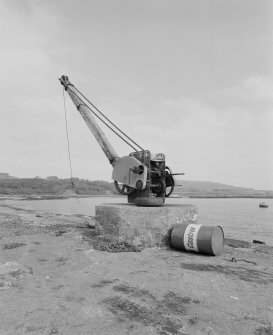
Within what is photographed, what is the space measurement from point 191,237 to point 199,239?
0.20 metres

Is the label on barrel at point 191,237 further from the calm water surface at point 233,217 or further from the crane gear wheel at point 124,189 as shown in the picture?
the calm water surface at point 233,217

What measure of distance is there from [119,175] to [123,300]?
5168 mm

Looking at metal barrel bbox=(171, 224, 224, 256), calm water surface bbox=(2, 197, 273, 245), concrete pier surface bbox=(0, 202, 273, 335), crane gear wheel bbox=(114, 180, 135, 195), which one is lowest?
calm water surface bbox=(2, 197, 273, 245)

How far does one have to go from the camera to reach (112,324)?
3.29 m

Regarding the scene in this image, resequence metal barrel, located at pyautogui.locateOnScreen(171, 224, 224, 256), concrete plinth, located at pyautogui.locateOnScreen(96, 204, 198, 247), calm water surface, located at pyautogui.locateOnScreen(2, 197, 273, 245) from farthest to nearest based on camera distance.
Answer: calm water surface, located at pyautogui.locateOnScreen(2, 197, 273, 245) < concrete plinth, located at pyautogui.locateOnScreen(96, 204, 198, 247) < metal barrel, located at pyautogui.locateOnScreen(171, 224, 224, 256)

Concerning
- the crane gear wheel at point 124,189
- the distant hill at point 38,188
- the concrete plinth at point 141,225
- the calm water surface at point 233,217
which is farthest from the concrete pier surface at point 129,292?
the distant hill at point 38,188

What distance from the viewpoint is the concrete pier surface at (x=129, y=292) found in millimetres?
3283

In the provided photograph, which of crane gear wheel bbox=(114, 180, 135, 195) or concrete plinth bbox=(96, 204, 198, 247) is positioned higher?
crane gear wheel bbox=(114, 180, 135, 195)

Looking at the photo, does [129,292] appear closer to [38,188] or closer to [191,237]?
[191,237]

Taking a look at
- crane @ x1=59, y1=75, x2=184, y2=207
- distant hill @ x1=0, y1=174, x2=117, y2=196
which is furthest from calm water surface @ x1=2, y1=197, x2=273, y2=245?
distant hill @ x1=0, y1=174, x2=117, y2=196

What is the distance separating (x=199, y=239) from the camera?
6812 millimetres

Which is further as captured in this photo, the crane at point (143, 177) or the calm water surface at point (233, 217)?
the calm water surface at point (233, 217)

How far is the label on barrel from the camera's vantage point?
6879mm

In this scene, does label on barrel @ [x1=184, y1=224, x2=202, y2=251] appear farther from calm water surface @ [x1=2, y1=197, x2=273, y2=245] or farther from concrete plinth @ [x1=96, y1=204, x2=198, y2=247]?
calm water surface @ [x1=2, y1=197, x2=273, y2=245]
